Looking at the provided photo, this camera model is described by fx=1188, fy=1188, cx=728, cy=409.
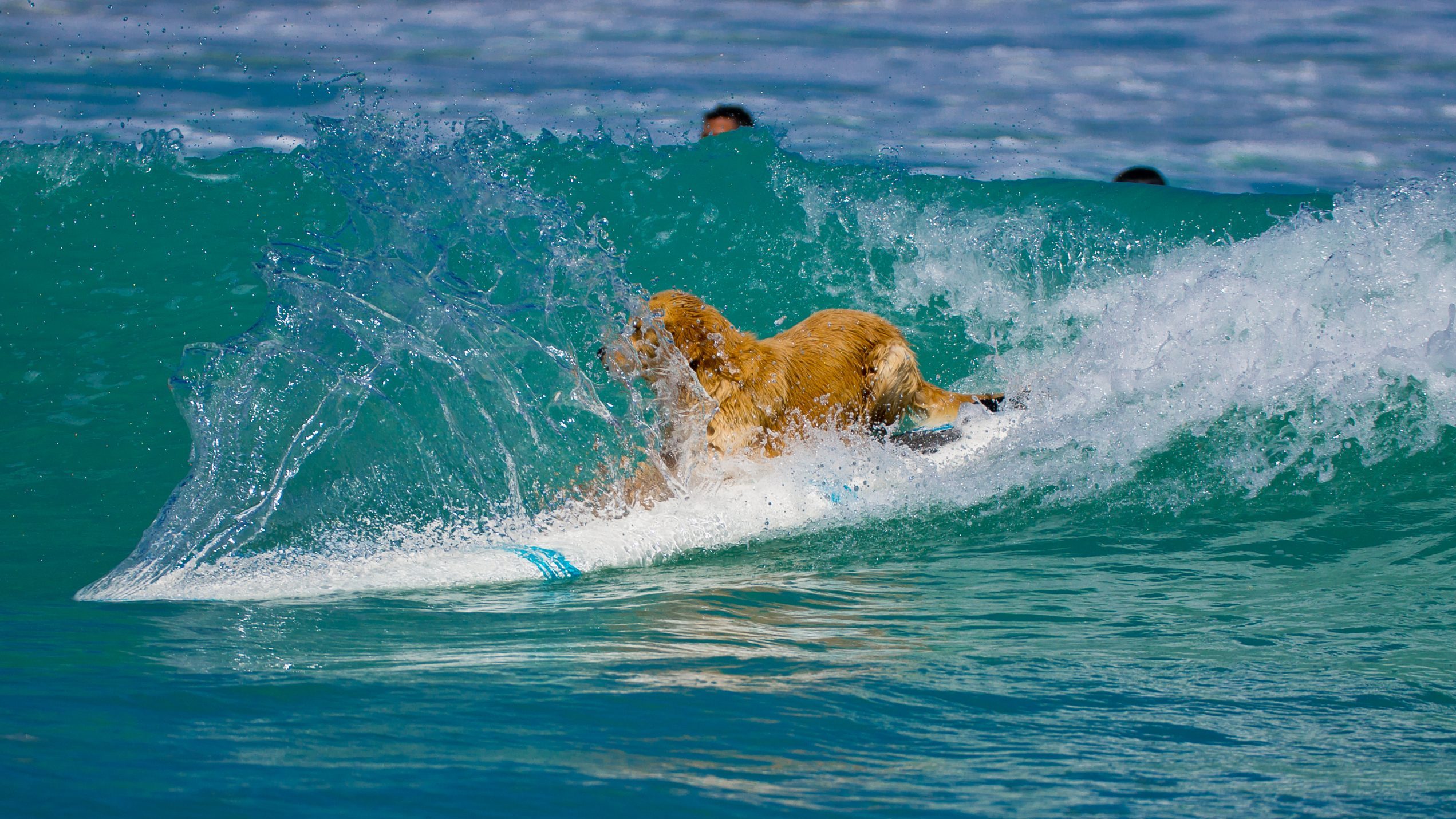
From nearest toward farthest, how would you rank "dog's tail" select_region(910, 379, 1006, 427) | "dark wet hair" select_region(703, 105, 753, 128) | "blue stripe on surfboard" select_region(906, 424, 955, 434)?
"blue stripe on surfboard" select_region(906, 424, 955, 434) < "dog's tail" select_region(910, 379, 1006, 427) < "dark wet hair" select_region(703, 105, 753, 128)

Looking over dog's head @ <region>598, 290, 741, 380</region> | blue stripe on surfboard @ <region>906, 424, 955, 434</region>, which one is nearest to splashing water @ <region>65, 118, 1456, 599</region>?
dog's head @ <region>598, 290, 741, 380</region>

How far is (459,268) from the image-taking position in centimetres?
1002

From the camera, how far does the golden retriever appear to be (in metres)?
5.67

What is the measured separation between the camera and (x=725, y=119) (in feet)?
37.4

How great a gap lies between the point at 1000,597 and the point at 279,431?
10.8 feet

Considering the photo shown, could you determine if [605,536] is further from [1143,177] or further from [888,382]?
[1143,177]

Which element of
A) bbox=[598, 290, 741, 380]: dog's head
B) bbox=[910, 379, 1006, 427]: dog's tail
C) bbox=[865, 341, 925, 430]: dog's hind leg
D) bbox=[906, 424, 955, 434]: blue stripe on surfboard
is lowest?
bbox=[906, 424, 955, 434]: blue stripe on surfboard

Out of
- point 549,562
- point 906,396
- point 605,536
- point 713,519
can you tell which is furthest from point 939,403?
point 549,562

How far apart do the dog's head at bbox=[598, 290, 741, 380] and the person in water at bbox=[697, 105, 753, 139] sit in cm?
597

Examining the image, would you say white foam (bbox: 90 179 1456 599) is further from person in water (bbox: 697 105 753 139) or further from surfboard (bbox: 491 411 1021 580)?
person in water (bbox: 697 105 753 139)

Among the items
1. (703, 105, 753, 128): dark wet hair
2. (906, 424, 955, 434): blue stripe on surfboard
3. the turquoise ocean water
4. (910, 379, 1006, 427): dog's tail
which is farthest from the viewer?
(703, 105, 753, 128): dark wet hair

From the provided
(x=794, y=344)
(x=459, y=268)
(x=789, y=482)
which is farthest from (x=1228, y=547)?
(x=459, y=268)

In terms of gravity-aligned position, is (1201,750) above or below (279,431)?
below

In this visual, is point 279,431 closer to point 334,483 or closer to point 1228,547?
point 334,483
